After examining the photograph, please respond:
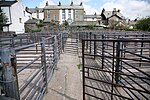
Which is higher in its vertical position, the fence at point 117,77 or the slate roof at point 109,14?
the slate roof at point 109,14

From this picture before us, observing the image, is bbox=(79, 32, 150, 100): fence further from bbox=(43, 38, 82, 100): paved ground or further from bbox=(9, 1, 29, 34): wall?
bbox=(9, 1, 29, 34): wall

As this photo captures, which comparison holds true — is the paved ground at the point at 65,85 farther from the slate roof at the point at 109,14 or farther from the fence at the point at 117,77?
the slate roof at the point at 109,14

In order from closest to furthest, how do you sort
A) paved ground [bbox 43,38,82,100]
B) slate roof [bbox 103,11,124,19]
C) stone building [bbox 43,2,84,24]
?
paved ground [bbox 43,38,82,100] → stone building [bbox 43,2,84,24] → slate roof [bbox 103,11,124,19]

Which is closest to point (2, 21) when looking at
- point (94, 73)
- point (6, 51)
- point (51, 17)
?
point (94, 73)

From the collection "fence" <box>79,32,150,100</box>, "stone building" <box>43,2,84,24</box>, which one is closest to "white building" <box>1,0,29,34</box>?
"fence" <box>79,32,150,100</box>

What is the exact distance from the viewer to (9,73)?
170cm

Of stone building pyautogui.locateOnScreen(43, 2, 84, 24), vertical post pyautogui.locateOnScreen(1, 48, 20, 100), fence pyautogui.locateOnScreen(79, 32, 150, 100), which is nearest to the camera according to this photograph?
vertical post pyautogui.locateOnScreen(1, 48, 20, 100)

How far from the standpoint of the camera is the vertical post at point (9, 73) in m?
1.67

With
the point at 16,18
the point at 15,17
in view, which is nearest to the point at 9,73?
the point at 15,17

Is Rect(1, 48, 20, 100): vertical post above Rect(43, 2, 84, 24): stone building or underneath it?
underneath

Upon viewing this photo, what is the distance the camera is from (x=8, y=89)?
1.69 metres

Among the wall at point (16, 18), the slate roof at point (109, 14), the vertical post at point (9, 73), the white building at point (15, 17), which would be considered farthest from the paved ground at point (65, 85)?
the slate roof at point (109, 14)

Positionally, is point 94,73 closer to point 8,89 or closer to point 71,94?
point 71,94

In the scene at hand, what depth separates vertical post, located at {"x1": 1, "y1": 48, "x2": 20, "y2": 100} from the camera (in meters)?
1.67
